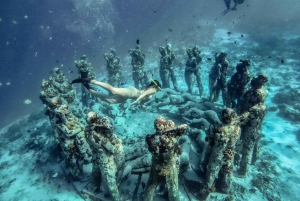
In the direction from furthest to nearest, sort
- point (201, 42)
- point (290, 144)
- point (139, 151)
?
point (201, 42), point (290, 144), point (139, 151)

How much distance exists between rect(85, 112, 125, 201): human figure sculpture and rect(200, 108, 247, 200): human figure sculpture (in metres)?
2.57

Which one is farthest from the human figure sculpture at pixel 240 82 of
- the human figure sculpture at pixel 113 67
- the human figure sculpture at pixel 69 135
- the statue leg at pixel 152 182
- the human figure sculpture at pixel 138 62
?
the human figure sculpture at pixel 113 67

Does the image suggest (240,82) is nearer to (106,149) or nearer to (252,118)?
(252,118)

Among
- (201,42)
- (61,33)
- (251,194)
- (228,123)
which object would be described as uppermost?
(61,33)

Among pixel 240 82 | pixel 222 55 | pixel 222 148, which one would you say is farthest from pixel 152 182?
pixel 222 55

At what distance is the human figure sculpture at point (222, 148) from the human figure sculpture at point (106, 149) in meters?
2.57

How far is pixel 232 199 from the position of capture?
540 cm

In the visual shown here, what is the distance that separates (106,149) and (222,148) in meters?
3.10

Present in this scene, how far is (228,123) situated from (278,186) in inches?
156

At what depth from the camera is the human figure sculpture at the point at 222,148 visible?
14.3 ft

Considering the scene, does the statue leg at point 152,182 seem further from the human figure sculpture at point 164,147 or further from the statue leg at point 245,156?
the statue leg at point 245,156

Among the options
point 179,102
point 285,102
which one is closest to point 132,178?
point 179,102

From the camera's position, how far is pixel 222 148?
4.46 m

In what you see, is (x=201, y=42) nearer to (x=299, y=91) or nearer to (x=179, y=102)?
(x=299, y=91)
